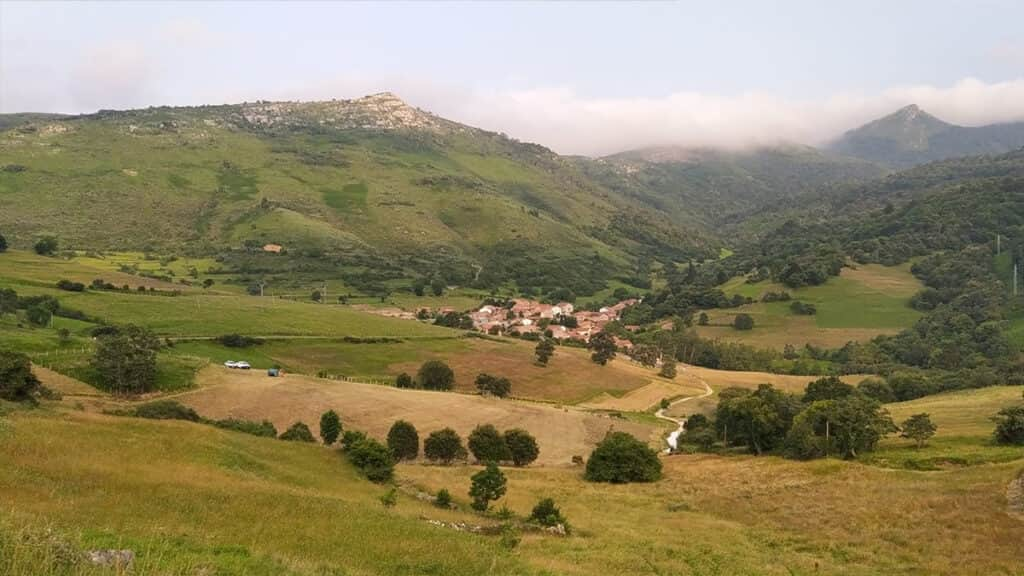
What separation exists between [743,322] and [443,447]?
133475 mm

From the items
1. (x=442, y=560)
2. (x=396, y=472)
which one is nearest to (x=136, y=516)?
(x=442, y=560)

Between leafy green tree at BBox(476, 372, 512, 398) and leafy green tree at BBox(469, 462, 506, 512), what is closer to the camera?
leafy green tree at BBox(469, 462, 506, 512)

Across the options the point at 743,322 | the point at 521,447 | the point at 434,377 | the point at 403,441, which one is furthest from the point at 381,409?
the point at 743,322

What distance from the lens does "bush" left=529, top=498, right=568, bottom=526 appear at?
38562 millimetres

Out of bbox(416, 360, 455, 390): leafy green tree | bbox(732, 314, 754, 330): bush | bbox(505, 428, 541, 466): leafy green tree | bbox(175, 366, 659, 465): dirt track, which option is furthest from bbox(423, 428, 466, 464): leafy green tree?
bbox(732, 314, 754, 330): bush

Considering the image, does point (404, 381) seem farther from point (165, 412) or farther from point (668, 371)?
point (668, 371)

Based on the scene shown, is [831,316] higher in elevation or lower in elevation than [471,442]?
higher

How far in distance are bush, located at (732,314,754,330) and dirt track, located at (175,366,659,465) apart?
96.3 meters

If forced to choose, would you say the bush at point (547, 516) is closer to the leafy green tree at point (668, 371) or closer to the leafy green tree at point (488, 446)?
the leafy green tree at point (488, 446)

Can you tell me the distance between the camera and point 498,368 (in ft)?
355

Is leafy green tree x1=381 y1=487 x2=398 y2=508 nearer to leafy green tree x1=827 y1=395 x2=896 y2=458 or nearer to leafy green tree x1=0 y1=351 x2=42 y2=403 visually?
leafy green tree x1=0 y1=351 x2=42 y2=403

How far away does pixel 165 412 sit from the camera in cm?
5650

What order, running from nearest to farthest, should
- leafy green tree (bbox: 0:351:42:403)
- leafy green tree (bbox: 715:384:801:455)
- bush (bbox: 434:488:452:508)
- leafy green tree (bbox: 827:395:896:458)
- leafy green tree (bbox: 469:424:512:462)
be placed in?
bush (bbox: 434:488:452:508) → leafy green tree (bbox: 0:351:42:403) → leafy green tree (bbox: 827:395:896:458) → leafy green tree (bbox: 469:424:512:462) → leafy green tree (bbox: 715:384:801:455)

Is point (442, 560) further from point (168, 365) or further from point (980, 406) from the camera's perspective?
point (980, 406)
